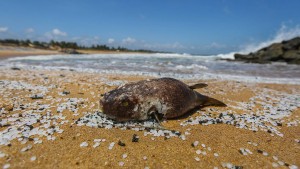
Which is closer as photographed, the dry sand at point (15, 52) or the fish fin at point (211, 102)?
the fish fin at point (211, 102)

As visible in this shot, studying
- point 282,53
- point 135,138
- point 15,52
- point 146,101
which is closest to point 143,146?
point 135,138

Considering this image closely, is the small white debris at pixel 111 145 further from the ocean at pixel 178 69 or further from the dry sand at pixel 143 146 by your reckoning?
the ocean at pixel 178 69

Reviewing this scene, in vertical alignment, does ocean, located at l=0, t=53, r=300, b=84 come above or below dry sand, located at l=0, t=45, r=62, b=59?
above

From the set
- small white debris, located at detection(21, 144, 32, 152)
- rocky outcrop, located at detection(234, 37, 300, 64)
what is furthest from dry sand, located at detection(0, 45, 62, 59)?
rocky outcrop, located at detection(234, 37, 300, 64)

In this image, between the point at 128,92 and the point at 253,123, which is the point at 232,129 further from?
the point at 128,92

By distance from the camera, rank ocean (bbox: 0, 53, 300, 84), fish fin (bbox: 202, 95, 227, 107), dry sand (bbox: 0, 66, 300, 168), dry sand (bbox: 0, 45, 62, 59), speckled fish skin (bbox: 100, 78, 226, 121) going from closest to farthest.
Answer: dry sand (bbox: 0, 66, 300, 168) < speckled fish skin (bbox: 100, 78, 226, 121) < fish fin (bbox: 202, 95, 227, 107) < ocean (bbox: 0, 53, 300, 84) < dry sand (bbox: 0, 45, 62, 59)

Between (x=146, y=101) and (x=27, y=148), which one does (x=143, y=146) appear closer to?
(x=146, y=101)

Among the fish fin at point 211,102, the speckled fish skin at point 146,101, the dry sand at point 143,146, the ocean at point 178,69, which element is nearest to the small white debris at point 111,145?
the dry sand at point 143,146

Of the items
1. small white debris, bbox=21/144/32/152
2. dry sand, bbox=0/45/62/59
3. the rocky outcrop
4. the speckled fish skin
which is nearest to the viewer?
small white debris, bbox=21/144/32/152

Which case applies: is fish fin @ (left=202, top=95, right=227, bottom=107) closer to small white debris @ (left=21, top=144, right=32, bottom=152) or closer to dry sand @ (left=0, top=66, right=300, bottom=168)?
dry sand @ (left=0, top=66, right=300, bottom=168)

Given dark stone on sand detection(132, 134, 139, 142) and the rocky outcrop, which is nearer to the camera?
dark stone on sand detection(132, 134, 139, 142)
